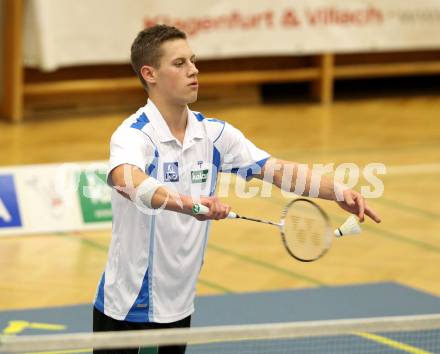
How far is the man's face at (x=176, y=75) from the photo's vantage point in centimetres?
453


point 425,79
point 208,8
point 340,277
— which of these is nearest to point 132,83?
point 208,8

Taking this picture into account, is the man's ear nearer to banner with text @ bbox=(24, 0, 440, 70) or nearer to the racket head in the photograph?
the racket head

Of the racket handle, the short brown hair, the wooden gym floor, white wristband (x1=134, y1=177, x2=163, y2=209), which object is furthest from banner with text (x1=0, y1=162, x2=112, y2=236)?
the racket handle

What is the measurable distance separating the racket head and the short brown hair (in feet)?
2.79

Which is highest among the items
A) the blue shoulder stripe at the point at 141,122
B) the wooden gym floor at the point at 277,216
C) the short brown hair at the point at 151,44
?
the short brown hair at the point at 151,44

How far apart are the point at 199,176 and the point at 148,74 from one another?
1.57 ft

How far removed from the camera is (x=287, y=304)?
299 inches

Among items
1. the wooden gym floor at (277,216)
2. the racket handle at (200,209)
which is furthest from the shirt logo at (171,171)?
the wooden gym floor at (277,216)

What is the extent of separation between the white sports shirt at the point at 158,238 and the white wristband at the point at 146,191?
23 centimetres

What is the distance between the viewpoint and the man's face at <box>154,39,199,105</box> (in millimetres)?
4527

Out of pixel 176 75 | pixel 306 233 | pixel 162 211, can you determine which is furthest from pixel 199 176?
pixel 306 233

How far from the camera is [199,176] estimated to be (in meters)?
4.62

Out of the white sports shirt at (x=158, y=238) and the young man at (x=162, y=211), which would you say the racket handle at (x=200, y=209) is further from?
the white sports shirt at (x=158, y=238)

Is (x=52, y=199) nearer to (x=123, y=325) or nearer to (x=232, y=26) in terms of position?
(x=123, y=325)
